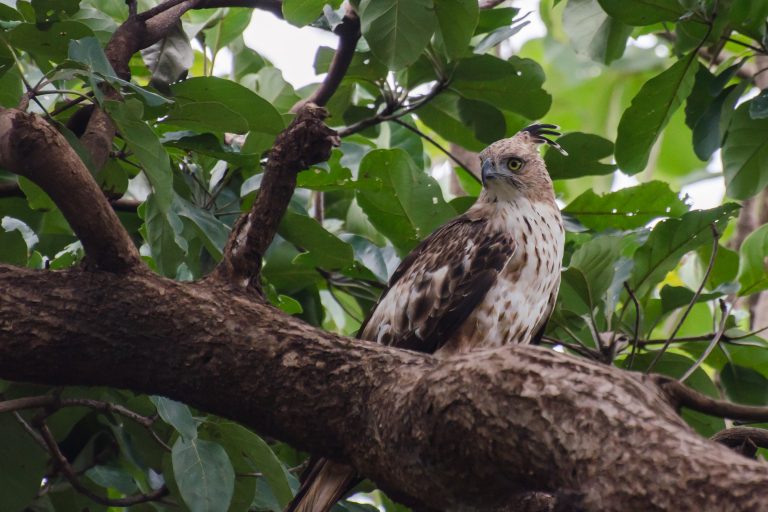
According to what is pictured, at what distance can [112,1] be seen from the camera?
4.09m

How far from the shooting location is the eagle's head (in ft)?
14.6

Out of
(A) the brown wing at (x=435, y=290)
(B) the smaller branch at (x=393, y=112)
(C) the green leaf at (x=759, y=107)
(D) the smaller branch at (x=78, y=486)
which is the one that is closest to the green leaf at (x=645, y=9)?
(C) the green leaf at (x=759, y=107)

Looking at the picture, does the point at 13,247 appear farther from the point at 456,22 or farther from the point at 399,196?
the point at 456,22

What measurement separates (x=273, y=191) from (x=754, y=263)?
6.77ft

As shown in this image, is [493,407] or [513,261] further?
[513,261]

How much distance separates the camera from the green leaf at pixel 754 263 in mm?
3879

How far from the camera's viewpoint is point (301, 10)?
351cm

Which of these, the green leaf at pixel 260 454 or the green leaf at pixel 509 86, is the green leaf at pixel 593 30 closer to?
the green leaf at pixel 509 86

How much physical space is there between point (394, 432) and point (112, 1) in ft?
8.04

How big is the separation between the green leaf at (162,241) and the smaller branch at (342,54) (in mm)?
931

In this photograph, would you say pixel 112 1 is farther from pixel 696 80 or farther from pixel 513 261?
pixel 696 80

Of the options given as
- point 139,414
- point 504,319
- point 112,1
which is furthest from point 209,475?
point 112,1

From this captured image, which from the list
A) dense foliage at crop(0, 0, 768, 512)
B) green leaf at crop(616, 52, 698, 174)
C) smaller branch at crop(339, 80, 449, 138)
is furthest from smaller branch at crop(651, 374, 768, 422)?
smaller branch at crop(339, 80, 449, 138)

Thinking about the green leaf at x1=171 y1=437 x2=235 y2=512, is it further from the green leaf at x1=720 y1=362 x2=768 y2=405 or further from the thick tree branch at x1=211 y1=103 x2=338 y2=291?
the green leaf at x1=720 y1=362 x2=768 y2=405
